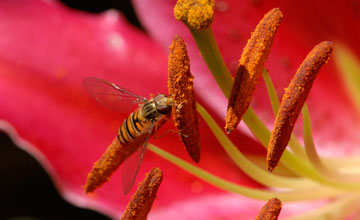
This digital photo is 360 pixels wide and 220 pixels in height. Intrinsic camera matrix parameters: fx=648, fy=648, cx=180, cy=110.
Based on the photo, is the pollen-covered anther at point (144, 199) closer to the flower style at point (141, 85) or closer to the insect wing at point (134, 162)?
the insect wing at point (134, 162)

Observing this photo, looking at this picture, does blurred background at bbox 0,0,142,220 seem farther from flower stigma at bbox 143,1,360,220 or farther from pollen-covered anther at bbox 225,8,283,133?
pollen-covered anther at bbox 225,8,283,133

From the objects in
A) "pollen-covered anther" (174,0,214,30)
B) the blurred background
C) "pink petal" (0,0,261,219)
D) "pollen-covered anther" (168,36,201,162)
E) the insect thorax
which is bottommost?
the blurred background

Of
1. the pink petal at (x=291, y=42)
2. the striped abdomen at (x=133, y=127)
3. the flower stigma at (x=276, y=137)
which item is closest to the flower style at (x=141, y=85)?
the pink petal at (x=291, y=42)

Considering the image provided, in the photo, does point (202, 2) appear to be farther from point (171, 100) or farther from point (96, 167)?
point (96, 167)

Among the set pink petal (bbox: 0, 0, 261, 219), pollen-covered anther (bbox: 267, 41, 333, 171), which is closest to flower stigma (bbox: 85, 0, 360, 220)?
pollen-covered anther (bbox: 267, 41, 333, 171)

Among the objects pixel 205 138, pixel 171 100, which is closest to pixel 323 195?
pixel 205 138

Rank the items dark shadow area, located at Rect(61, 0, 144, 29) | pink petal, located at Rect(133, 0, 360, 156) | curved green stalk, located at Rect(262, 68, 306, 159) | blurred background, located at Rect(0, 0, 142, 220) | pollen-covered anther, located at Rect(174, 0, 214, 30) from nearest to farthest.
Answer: pollen-covered anther, located at Rect(174, 0, 214, 30) < curved green stalk, located at Rect(262, 68, 306, 159) < pink petal, located at Rect(133, 0, 360, 156) < blurred background, located at Rect(0, 0, 142, 220) < dark shadow area, located at Rect(61, 0, 144, 29)

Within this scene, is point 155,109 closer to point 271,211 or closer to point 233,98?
point 233,98
